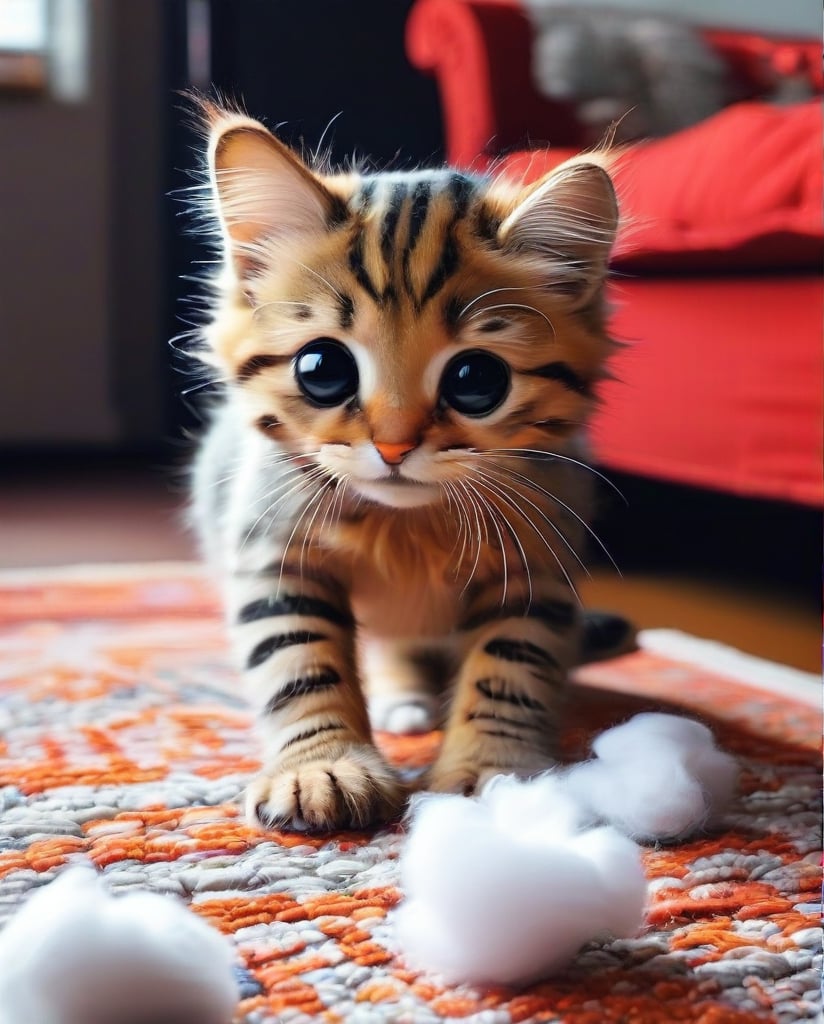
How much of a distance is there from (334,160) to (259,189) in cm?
52

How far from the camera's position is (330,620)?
1.01 metres

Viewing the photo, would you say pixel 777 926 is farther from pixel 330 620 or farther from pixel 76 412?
pixel 76 412

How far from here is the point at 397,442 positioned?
2.77 ft

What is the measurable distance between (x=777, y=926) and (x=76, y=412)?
314 cm

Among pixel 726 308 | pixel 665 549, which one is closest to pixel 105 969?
pixel 726 308

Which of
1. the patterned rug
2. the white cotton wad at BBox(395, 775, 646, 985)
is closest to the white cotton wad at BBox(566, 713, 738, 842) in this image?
the patterned rug

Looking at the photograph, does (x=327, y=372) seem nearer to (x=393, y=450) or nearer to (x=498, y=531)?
(x=393, y=450)

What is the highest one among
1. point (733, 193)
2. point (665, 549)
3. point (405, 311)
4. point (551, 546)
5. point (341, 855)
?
point (733, 193)

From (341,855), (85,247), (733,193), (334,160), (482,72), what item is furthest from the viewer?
(85,247)

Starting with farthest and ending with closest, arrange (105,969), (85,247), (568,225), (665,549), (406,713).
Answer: (85,247), (665,549), (406,713), (568,225), (105,969)

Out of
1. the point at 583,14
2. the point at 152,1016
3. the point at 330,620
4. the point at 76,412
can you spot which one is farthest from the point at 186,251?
the point at 152,1016

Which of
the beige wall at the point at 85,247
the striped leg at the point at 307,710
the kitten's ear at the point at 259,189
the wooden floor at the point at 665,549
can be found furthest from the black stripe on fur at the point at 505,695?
the beige wall at the point at 85,247

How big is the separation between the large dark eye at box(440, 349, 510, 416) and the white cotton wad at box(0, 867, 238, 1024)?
1.42 feet

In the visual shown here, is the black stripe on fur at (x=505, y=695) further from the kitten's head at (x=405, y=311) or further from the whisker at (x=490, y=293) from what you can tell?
the whisker at (x=490, y=293)
